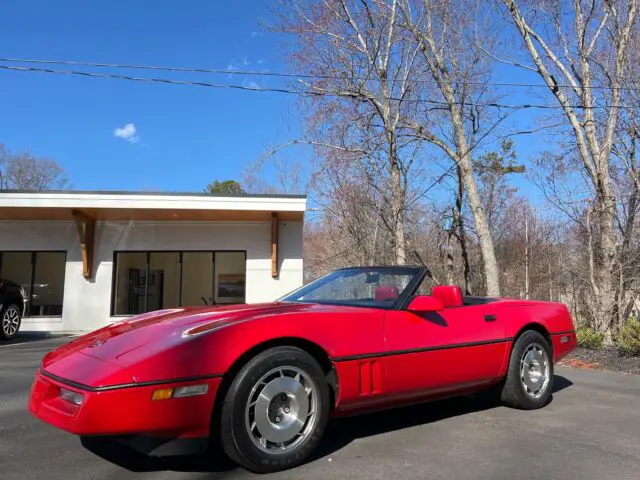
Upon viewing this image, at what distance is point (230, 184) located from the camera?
142 feet

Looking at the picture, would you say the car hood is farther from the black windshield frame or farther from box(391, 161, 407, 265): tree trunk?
box(391, 161, 407, 265): tree trunk

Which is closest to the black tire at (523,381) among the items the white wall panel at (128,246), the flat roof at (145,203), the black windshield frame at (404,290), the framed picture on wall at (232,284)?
the black windshield frame at (404,290)

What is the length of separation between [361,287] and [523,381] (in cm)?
180

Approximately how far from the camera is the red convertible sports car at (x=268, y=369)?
9.36ft

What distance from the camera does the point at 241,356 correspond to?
3119mm

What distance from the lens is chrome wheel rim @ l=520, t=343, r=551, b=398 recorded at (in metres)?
4.86

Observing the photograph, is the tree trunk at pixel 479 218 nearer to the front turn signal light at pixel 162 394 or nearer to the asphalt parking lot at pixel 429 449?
the asphalt parking lot at pixel 429 449

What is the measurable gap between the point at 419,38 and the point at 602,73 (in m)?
4.91

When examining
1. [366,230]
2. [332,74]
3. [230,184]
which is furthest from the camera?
[230,184]

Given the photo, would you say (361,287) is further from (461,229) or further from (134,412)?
(461,229)

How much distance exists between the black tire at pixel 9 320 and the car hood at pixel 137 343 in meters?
9.39

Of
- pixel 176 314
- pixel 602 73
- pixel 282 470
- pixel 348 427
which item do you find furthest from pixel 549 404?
pixel 602 73

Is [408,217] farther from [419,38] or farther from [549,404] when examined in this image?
[549,404]

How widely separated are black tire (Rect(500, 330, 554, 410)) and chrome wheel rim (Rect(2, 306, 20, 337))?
1097cm
